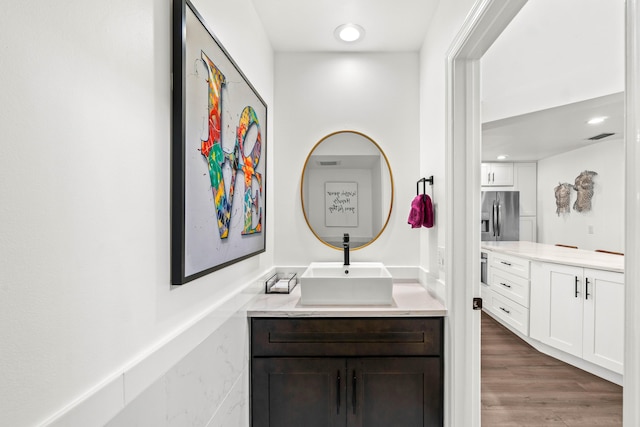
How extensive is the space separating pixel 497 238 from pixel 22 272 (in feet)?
18.0

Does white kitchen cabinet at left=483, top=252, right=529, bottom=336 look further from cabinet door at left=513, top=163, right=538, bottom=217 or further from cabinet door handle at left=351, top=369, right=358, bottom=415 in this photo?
cabinet door handle at left=351, top=369, right=358, bottom=415

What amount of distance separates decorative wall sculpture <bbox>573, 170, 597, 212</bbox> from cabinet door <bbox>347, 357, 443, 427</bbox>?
4286mm

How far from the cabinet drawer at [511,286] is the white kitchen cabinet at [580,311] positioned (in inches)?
3.8

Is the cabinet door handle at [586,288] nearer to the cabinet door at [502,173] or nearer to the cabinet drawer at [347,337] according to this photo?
the cabinet drawer at [347,337]

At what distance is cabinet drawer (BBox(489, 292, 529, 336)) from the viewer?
3.16 m

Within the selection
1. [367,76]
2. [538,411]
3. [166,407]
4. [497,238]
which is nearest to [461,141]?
[367,76]

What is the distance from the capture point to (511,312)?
3.41m

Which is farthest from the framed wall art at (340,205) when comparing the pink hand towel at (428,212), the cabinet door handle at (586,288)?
the cabinet door handle at (586,288)

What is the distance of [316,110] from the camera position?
2250mm

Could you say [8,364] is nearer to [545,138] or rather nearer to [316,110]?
[316,110]

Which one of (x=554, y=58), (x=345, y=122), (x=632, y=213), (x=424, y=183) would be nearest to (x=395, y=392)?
(x=424, y=183)

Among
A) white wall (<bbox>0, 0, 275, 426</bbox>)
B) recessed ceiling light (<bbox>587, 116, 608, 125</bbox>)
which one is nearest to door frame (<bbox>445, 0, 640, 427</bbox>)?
white wall (<bbox>0, 0, 275, 426</bbox>)

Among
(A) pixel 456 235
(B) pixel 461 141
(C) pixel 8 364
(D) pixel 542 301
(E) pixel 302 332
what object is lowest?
(D) pixel 542 301

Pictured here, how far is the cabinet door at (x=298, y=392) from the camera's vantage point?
164 centimetres
